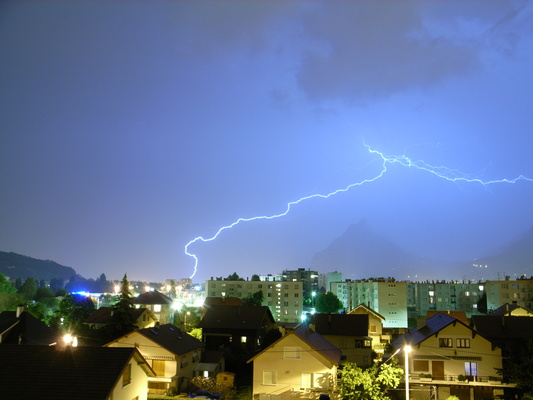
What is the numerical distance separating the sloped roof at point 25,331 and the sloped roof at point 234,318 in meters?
15.0

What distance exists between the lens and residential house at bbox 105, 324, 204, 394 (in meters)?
28.3

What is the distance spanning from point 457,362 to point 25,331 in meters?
31.5

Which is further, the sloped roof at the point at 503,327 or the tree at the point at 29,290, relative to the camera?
the tree at the point at 29,290

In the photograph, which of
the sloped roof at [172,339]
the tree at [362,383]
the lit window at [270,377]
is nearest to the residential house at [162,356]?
the sloped roof at [172,339]

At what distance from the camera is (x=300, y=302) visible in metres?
85.3

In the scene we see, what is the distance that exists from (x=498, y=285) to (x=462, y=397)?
51083mm

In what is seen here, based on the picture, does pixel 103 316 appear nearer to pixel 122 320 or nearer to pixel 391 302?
pixel 122 320

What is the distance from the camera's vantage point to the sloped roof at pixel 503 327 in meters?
32.3

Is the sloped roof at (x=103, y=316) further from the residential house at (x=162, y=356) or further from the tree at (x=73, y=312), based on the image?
the residential house at (x=162, y=356)

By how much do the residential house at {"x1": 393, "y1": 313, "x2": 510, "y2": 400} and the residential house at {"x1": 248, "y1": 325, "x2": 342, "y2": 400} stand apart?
22.7 ft

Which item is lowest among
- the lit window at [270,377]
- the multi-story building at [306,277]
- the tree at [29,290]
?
the lit window at [270,377]

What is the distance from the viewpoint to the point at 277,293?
8594 cm

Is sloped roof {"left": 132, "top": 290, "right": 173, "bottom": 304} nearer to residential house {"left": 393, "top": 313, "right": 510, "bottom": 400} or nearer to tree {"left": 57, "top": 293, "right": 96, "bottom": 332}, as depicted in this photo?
tree {"left": 57, "top": 293, "right": 96, "bottom": 332}

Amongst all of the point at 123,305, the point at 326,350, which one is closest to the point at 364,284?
the point at 123,305
